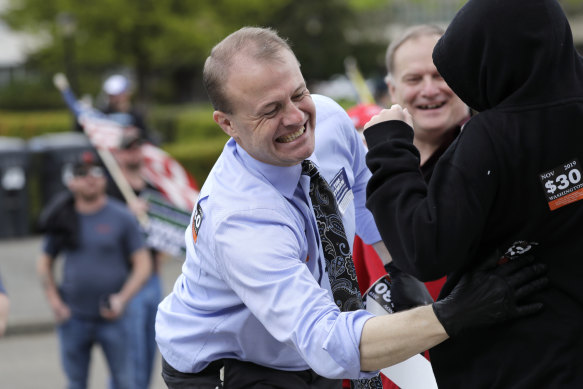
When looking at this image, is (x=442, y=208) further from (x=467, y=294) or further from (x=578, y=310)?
(x=578, y=310)

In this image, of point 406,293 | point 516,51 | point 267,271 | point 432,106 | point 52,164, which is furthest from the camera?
point 52,164

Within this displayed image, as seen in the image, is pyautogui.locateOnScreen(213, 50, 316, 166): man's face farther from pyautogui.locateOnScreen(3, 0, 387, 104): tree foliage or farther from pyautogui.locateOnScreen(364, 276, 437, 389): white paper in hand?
pyautogui.locateOnScreen(3, 0, 387, 104): tree foliage

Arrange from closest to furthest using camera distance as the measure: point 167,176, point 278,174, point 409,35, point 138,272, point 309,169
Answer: point 278,174, point 309,169, point 409,35, point 138,272, point 167,176

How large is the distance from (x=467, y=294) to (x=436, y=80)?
1.74 metres

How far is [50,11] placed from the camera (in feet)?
83.9

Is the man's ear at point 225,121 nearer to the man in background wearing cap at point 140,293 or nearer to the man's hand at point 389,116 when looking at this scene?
the man's hand at point 389,116

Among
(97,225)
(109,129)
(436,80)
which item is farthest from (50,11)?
(436,80)

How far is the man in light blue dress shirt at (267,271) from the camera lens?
7.80 ft

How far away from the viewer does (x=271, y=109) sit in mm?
2586

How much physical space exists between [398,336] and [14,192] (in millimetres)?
13373

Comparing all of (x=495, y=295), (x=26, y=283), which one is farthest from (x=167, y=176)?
(x=495, y=295)

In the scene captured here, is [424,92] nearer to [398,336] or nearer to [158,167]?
[398,336]

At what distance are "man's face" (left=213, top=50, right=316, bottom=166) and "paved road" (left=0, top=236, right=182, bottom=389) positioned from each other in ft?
18.5

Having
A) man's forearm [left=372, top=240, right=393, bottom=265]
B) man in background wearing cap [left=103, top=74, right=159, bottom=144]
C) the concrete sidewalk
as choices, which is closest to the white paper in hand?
man's forearm [left=372, top=240, right=393, bottom=265]
